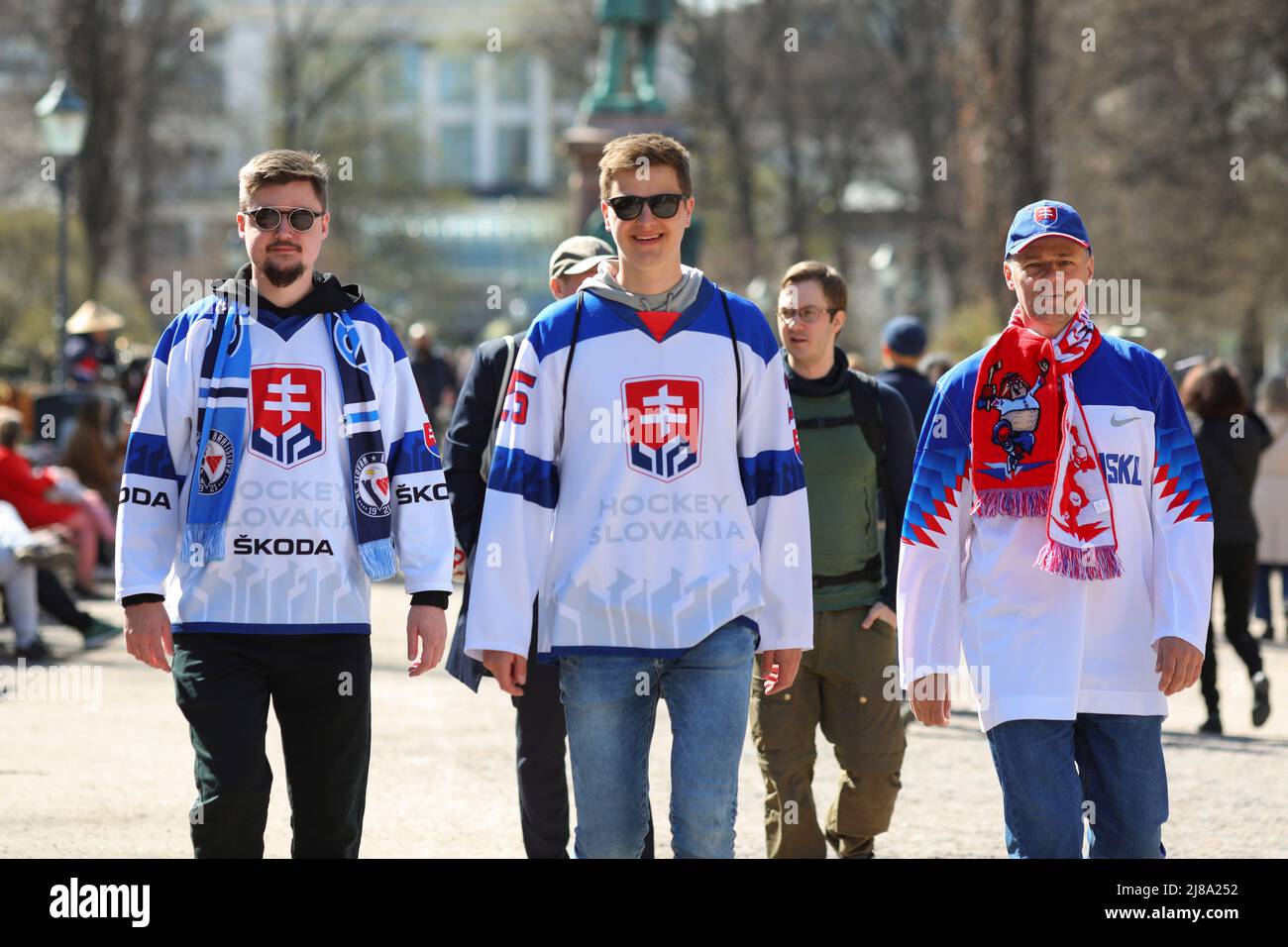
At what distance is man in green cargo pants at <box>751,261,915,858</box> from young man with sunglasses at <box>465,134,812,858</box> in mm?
1946

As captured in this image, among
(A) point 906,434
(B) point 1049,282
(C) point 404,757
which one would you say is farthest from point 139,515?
(C) point 404,757

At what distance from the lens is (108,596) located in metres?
15.9

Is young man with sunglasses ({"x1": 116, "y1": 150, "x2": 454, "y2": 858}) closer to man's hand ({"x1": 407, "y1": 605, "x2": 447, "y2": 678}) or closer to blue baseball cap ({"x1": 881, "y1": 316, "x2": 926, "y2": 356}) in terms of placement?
man's hand ({"x1": 407, "y1": 605, "x2": 447, "y2": 678})

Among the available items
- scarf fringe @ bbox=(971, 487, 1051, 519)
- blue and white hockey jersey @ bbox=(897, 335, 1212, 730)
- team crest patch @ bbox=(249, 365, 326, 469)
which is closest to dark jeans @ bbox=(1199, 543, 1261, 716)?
blue and white hockey jersey @ bbox=(897, 335, 1212, 730)

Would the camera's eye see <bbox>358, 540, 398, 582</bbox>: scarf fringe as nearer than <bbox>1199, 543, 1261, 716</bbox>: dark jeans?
Yes

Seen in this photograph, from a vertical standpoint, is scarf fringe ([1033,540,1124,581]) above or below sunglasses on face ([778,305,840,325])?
below

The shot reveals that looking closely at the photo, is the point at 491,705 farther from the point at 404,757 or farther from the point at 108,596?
the point at 108,596

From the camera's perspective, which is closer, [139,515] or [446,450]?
[139,515]

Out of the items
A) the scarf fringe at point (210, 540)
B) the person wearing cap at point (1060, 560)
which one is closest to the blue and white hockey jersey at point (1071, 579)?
the person wearing cap at point (1060, 560)

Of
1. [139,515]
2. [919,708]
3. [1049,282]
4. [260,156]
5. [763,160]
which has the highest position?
[763,160]

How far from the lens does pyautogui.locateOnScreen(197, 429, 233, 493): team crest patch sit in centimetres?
482

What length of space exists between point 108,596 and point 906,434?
33.7ft

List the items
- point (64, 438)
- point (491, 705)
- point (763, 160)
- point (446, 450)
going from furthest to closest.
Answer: point (763, 160), point (64, 438), point (491, 705), point (446, 450)

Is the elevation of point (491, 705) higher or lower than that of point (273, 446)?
lower
